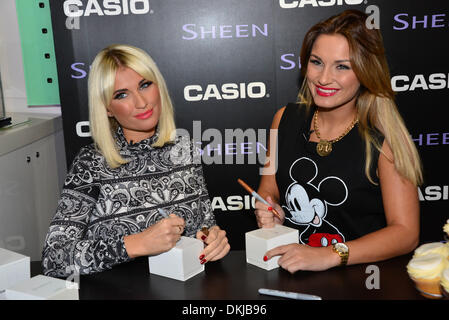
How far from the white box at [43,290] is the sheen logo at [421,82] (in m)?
2.60

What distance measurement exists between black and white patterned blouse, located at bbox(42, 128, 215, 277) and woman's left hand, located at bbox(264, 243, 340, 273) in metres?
0.55

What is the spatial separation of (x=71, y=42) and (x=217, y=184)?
4.42 feet

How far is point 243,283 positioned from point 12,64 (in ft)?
8.86

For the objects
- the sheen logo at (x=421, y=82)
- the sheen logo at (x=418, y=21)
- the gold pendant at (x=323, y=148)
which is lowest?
the gold pendant at (x=323, y=148)

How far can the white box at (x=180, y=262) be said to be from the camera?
5.21 ft

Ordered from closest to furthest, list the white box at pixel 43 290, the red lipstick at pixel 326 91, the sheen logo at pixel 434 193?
1. the white box at pixel 43 290
2. the red lipstick at pixel 326 91
3. the sheen logo at pixel 434 193

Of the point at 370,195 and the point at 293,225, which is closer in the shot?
the point at 370,195

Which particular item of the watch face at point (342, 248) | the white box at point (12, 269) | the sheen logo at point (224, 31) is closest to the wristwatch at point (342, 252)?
the watch face at point (342, 248)

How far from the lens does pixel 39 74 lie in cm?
349

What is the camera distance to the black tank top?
2064 millimetres

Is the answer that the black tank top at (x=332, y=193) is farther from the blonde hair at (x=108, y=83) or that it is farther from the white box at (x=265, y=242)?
the blonde hair at (x=108, y=83)

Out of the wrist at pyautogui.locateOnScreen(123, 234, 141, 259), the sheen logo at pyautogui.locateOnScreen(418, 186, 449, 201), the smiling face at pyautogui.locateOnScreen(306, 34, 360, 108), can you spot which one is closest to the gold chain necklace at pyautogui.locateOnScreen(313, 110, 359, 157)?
the smiling face at pyautogui.locateOnScreen(306, 34, 360, 108)
